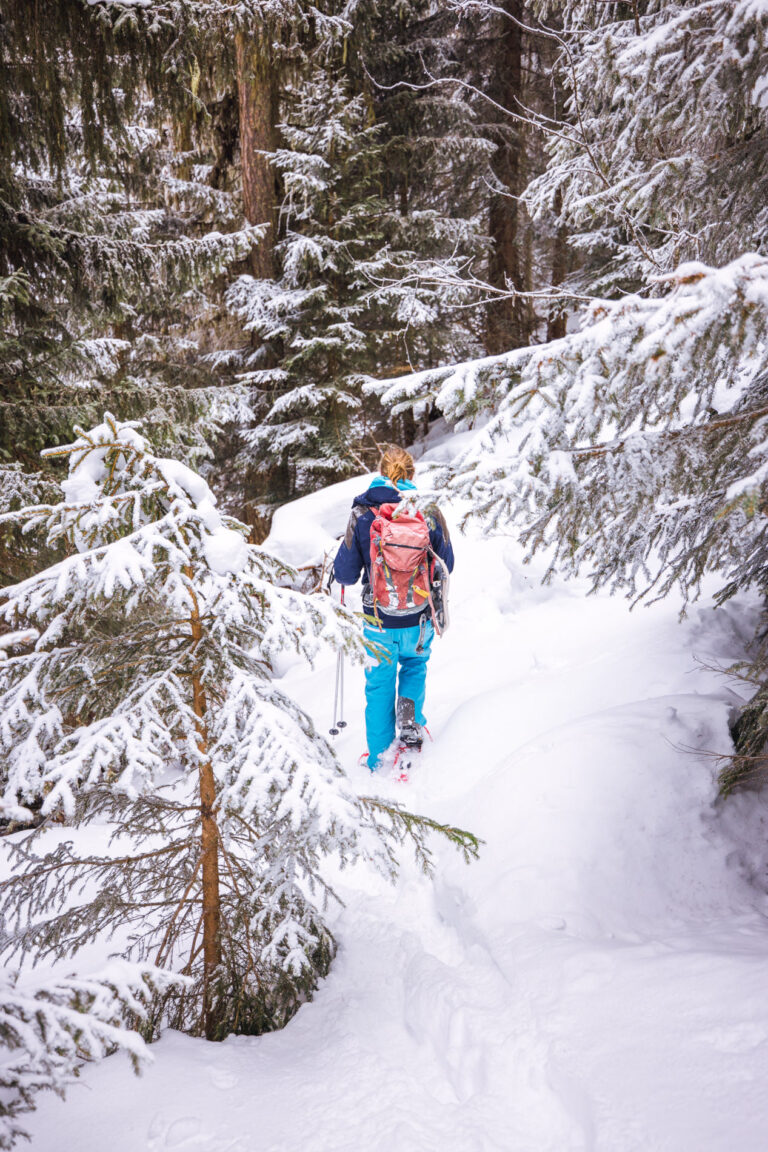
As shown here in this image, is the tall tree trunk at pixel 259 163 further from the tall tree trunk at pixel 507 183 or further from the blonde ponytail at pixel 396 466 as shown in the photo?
the blonde ponytail at pixel 396 466

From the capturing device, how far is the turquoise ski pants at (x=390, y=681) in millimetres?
4457

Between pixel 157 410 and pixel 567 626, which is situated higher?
pixel 157 410

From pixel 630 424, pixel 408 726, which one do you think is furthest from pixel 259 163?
pixel 630 424

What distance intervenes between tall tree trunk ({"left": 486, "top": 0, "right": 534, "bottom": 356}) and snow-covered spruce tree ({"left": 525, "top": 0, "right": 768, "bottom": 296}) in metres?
7.30

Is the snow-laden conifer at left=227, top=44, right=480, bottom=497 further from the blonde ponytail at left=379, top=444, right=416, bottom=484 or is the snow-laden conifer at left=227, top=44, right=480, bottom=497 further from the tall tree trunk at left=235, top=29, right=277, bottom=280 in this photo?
the blonde ponytail at left=379, top=444, right=416, bottom=484

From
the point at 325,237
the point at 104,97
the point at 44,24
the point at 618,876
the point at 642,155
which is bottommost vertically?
the point at 618,876

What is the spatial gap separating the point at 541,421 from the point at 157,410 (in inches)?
209

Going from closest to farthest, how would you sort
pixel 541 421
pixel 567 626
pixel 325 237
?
pixel 541 421
pixel 567 626
pixel 325 237

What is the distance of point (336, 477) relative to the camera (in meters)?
11.2

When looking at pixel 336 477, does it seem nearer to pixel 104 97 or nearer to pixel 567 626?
pixel 567 626

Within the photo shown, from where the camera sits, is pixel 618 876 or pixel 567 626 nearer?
pixel 618 876

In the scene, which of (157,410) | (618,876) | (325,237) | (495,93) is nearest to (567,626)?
(618,876)

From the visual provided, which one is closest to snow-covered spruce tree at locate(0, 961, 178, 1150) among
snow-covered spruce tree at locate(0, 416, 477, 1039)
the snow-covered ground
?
snow-covered spruce tree at locate(0, 416, 477, 1039)

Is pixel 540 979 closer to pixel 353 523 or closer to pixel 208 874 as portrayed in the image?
pixel 208 874
